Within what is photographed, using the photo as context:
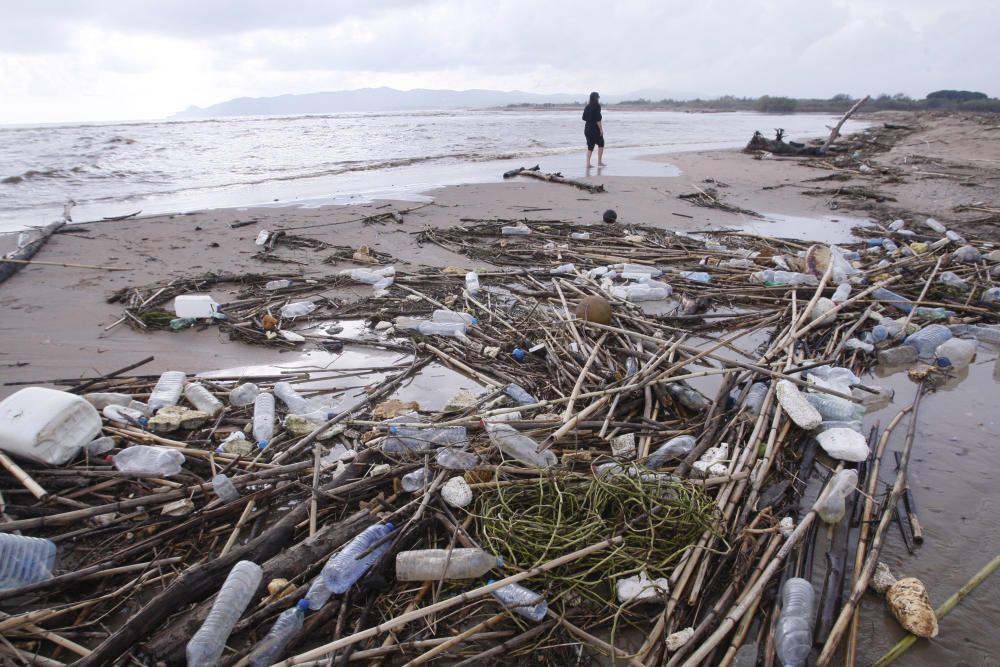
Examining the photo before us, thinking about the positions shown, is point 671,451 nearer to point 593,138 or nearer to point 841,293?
point 841,293

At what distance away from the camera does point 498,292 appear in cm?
549

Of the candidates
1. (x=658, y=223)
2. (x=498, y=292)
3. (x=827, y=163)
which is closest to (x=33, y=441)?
(x=498, y=292)

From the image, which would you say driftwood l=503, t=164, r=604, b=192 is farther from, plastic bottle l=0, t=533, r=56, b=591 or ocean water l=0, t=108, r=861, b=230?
plastic bottle l=0, t=533, r=56, b=591

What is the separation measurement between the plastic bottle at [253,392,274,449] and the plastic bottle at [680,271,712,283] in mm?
4561

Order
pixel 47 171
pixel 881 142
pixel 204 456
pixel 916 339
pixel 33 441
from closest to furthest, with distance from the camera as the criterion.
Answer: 1. pixel 33 441
2. pixel 204 456
3. pixel 916 339
4. pixel 47 171
5. pixel 881 142

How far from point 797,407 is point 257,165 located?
18.8 meters

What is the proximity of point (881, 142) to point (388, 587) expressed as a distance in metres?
26.9

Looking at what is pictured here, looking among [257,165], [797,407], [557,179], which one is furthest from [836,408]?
[257,165]

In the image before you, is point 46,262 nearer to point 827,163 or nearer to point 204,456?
point 204,456

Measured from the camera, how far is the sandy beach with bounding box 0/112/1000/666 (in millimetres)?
2359

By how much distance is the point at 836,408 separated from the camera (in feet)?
10.5

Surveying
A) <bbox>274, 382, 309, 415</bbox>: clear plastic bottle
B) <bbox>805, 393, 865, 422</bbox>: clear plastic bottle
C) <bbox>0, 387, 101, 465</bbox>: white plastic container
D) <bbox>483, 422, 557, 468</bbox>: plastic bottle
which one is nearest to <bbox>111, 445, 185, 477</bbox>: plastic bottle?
<bbox>0, 387, 101, 465</bbox>: white plastic container

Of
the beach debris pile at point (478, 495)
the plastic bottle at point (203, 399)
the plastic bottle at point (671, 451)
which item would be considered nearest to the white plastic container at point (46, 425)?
the beach debris pile at point (478, 495)

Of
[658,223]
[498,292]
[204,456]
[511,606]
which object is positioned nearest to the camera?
[511,606]
